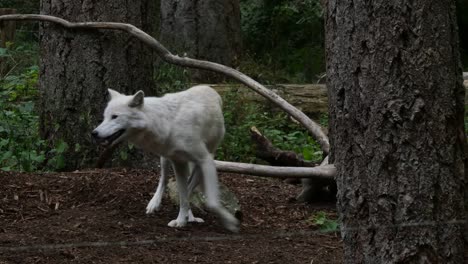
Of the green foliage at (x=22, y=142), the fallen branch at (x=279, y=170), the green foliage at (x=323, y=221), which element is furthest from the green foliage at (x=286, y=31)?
the fallen branch at (x=279, y=170)

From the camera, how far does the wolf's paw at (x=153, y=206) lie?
738 centimetres

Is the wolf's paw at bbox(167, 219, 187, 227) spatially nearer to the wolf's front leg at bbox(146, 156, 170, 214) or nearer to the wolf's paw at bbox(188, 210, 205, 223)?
the wolf's paw at bbox(188, 210, 205, 223)

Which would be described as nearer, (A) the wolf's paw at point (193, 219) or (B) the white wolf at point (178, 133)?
(B) the white wolf at point (178, 133)

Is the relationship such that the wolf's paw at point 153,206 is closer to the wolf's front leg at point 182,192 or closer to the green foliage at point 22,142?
the wolf's front leg at point 182,192

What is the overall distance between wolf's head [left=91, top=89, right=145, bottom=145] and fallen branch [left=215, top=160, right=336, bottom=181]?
872mm

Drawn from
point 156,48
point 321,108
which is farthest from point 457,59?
point 321,108

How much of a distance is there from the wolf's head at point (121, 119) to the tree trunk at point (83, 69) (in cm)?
198

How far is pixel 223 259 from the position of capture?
624cm

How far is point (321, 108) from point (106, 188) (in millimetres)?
5696

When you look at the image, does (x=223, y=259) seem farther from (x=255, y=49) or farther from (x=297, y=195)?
(x=255, y=49)

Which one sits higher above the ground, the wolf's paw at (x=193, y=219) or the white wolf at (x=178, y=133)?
the white wolf at (x=178, y=133)

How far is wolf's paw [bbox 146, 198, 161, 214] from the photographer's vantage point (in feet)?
24.2

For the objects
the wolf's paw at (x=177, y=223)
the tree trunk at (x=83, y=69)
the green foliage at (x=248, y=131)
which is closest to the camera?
the wolf's paw at (x=177, y=223)

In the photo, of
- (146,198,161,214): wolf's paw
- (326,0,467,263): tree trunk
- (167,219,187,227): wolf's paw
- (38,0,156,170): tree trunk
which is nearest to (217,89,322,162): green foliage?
(38,0,156,170): tree trunk
